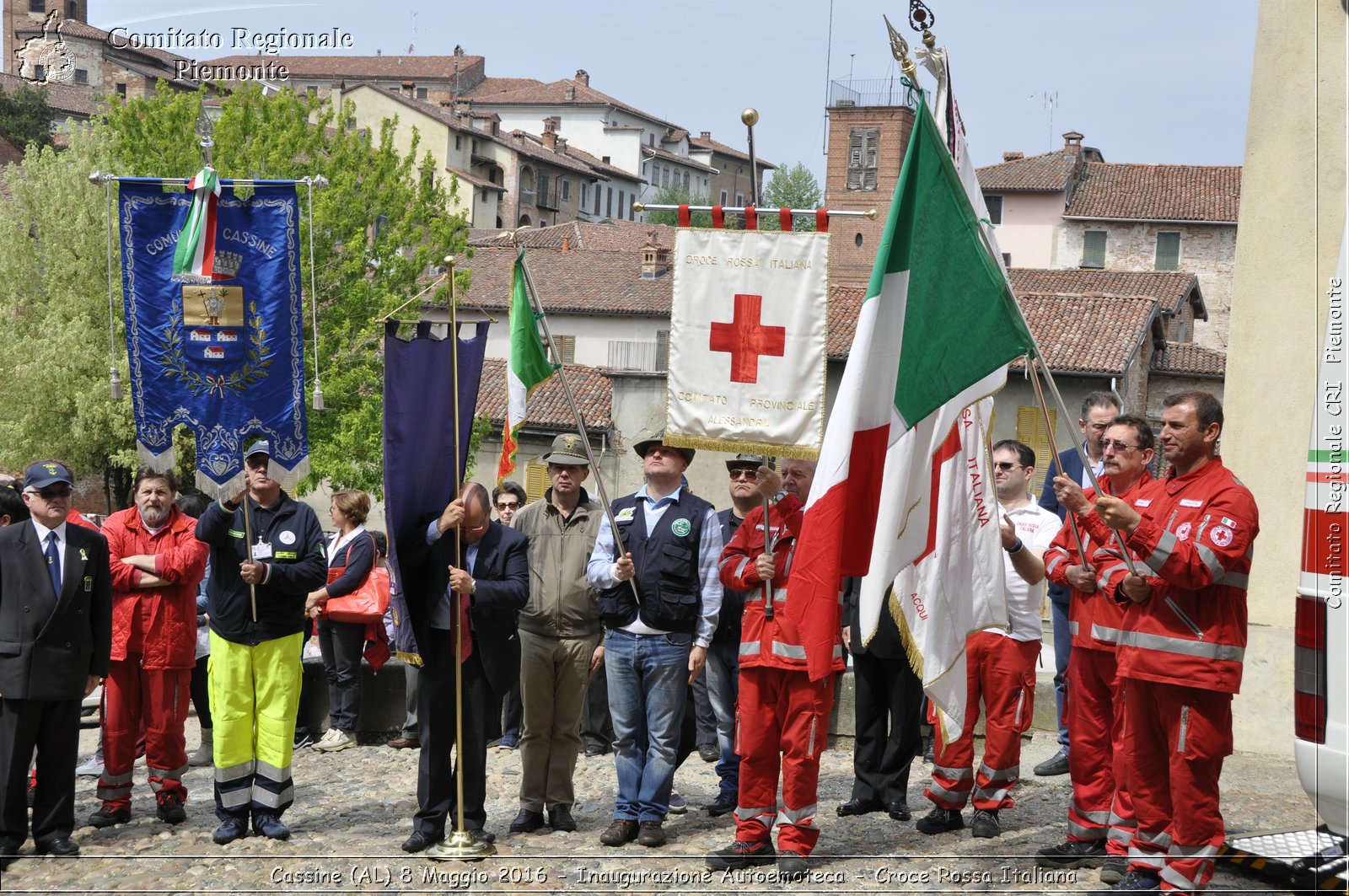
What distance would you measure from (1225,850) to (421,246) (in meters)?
31.0

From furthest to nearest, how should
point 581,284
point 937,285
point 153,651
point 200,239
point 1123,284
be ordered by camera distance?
point 581,284
point 1123,284
point 200,239
point 153,651
point 937,285

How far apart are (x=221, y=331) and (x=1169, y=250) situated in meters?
59.4

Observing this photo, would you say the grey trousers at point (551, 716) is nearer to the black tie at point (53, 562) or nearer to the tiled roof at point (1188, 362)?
the black tie at point (53, 562)

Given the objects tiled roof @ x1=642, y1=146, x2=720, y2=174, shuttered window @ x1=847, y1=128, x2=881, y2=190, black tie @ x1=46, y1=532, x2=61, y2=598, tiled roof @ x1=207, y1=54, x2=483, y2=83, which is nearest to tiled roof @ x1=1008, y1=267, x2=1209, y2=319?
shuttered window @ x1=847, y1=128, x2=881, y2=190

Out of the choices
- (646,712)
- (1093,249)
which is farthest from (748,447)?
(1093,249)

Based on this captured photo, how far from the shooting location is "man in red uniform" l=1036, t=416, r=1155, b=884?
7.07 m

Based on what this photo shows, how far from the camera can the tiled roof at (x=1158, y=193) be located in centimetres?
A: 6119

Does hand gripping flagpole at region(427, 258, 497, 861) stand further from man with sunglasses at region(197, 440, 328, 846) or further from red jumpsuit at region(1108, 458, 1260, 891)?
red jumpsuit at region(1108, 458, 1260, 891)

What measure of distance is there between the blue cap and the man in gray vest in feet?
9.56

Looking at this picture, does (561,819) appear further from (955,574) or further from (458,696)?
(955,574)

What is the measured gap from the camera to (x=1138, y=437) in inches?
282

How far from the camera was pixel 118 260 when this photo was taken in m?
33.8

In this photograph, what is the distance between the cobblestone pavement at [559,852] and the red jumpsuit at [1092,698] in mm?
322

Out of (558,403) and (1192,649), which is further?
(558,403)
